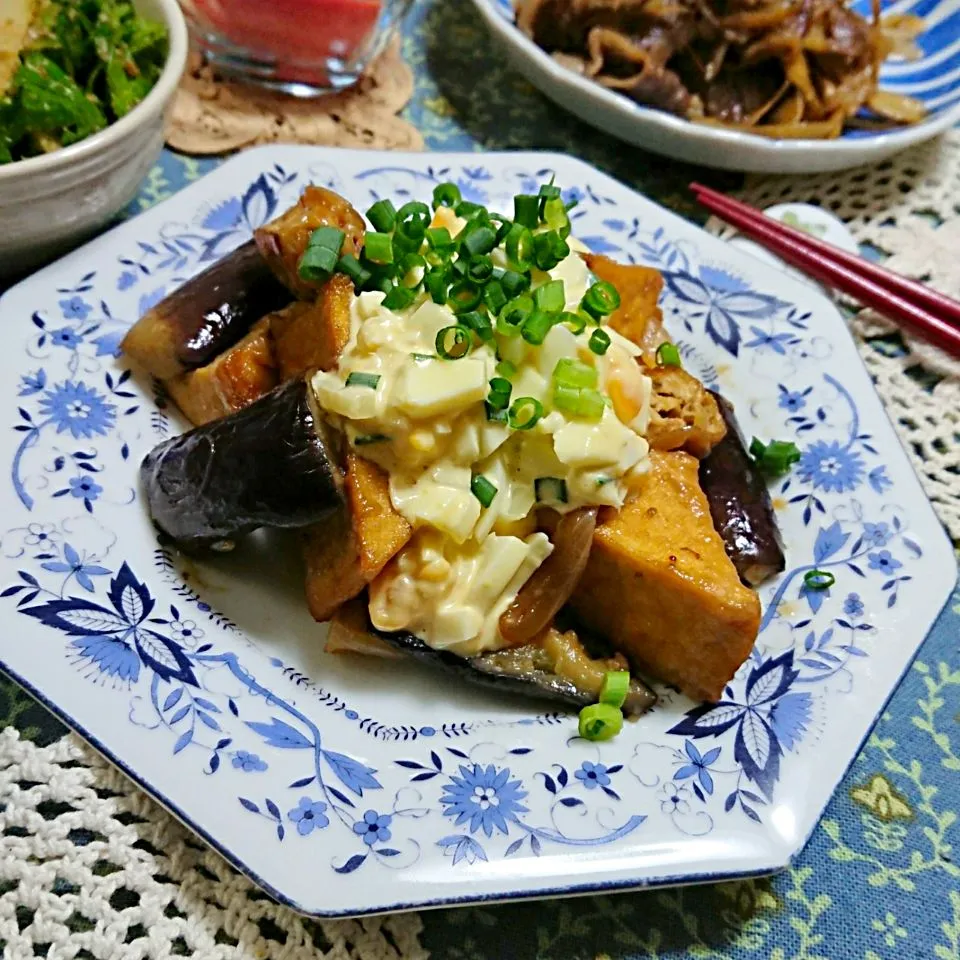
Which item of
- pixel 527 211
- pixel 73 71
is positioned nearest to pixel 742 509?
pixel 527 211

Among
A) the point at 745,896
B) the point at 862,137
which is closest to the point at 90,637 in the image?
the point at 745,896

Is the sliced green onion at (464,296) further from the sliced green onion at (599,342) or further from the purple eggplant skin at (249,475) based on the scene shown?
the purple eggplant skin at (249,475)

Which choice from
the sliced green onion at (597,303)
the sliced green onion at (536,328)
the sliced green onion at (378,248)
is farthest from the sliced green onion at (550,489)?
the sliced green onion at (378,248)

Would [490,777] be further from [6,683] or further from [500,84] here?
[500,84]

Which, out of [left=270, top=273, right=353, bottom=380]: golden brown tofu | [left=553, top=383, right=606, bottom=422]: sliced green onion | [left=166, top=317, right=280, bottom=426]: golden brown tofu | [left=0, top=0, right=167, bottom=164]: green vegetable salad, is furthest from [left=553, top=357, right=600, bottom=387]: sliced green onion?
[left=0, top=0, right=167, bottom=164]: green vegetable salad

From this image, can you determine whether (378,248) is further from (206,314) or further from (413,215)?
(206,314)
